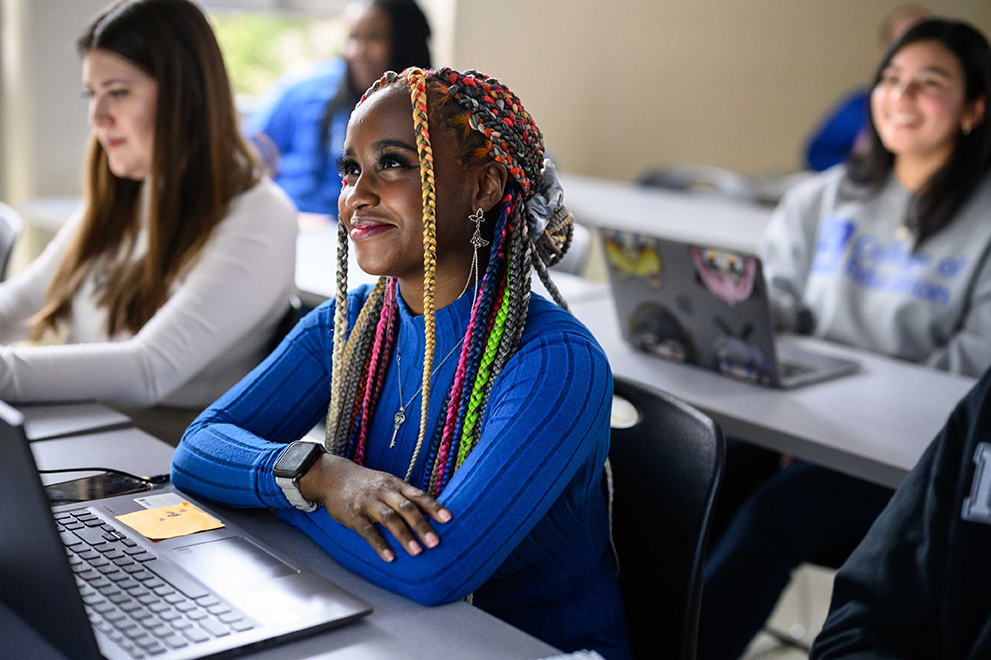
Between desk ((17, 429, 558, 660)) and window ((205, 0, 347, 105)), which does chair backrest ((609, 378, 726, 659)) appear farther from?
window ((205, 0, 347, 105))

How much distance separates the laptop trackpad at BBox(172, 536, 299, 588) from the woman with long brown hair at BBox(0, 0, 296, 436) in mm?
712

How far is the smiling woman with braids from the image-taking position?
3.55 ft

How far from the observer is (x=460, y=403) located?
1215 mm

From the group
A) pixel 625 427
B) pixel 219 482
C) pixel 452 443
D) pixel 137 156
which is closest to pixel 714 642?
pixel 625 427

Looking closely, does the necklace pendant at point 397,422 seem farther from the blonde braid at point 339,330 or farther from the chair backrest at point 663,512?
the chair backrest at point 663,512

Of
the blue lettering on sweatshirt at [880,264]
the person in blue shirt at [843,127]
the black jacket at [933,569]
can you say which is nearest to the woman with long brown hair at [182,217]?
the black jacket at [933,569]

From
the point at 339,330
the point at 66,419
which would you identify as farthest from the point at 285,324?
the point at 339,330

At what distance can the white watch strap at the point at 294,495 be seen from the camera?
1.14 metres

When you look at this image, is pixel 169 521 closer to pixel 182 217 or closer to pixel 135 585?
pixel 135 585

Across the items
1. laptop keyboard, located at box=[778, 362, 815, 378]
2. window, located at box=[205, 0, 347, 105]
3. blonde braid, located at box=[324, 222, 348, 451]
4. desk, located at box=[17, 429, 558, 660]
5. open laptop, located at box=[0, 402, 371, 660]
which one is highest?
window, located at box=[205, 0, 347, 105]

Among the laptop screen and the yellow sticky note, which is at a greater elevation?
the laptop screen

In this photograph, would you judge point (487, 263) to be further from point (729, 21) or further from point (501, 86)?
point (729, 21)

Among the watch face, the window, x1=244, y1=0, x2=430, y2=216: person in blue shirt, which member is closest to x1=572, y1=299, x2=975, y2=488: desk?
the watch face

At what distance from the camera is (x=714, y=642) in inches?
70.6
